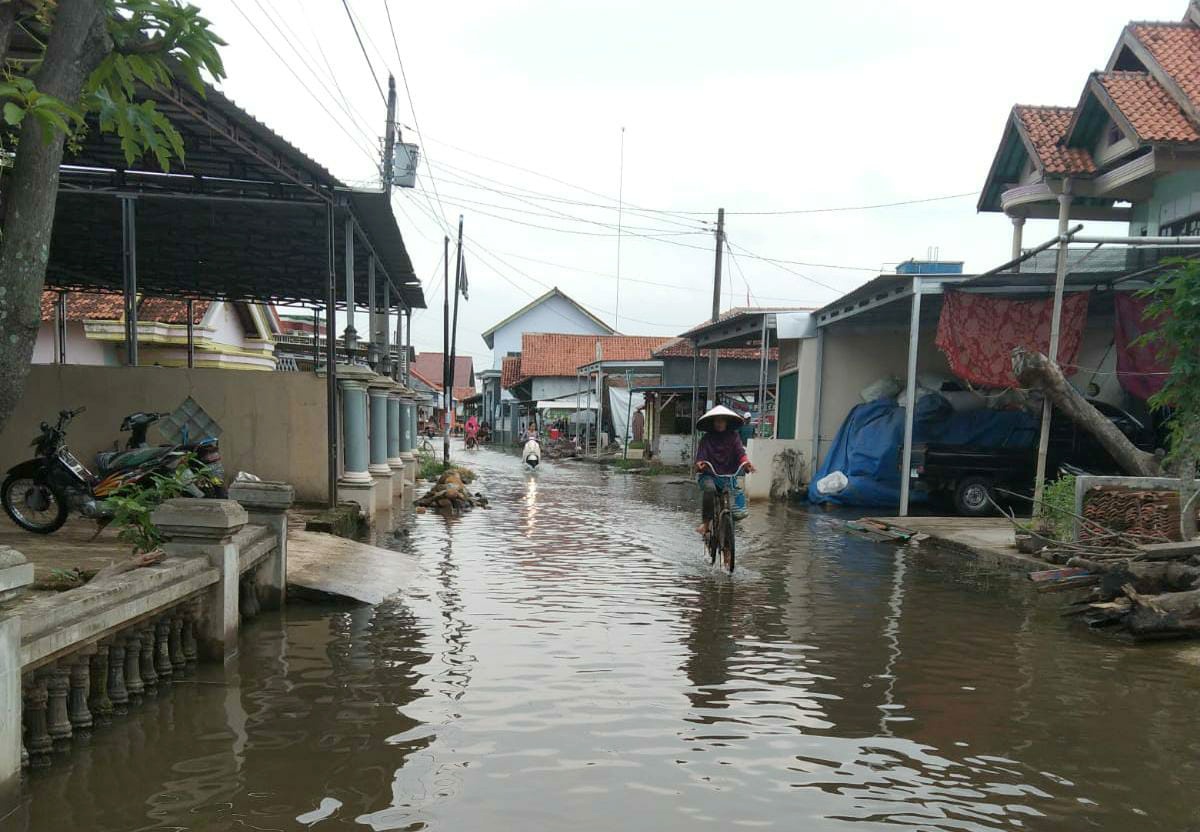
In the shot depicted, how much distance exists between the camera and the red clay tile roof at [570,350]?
1737 inches

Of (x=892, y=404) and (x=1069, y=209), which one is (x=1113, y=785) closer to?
(x=892, y=404)

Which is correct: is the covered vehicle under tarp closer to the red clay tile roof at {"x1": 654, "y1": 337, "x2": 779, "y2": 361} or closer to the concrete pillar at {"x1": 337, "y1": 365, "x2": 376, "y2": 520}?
the concrete pillar at {"x1": 337, "y1": 365, "x2": 376, "y2": 520}

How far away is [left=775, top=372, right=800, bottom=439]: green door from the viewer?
66.8ft

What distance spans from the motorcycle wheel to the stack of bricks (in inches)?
394

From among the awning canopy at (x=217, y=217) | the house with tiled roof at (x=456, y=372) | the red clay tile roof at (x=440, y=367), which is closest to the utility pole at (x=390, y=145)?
the awning canopy at (x=217, y=217)

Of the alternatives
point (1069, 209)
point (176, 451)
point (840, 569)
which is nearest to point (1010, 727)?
point (840, 569)

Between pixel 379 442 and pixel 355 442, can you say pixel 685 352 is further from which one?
pixel 355 442

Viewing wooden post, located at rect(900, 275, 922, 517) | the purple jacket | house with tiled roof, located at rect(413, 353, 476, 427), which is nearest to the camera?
the purple jacket

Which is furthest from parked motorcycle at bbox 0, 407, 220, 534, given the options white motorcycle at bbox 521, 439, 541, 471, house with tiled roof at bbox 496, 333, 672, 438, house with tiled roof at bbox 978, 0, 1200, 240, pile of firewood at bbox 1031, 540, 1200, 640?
house with tiled roof at bbox 496, 333, 672, 438

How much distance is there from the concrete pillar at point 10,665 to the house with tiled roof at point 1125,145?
51.6 ft

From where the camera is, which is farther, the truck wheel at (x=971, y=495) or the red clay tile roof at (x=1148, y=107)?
the truck wheel at (x=971, y=495)

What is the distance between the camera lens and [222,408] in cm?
1119

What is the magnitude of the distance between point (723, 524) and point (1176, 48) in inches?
527

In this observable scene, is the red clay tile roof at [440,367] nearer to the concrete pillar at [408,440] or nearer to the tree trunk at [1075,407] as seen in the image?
the concrete pillar at [408,440]
